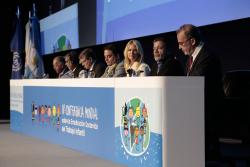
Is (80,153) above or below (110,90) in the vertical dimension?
below

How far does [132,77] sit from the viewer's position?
3889 mm

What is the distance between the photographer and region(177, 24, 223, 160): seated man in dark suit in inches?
153

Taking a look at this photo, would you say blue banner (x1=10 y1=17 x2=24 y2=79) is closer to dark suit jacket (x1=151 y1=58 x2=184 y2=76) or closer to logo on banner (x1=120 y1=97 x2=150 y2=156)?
dark suit jacket (x1=151 y1=58 x2=184 y2=76)

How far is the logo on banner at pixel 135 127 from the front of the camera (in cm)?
364

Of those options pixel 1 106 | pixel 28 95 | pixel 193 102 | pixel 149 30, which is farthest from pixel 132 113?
pixel 1 106

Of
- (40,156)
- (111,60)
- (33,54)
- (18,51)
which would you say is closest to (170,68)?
(111,60)

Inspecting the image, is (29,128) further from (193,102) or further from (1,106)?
(1,106)

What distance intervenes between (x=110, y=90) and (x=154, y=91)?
927 millimetres

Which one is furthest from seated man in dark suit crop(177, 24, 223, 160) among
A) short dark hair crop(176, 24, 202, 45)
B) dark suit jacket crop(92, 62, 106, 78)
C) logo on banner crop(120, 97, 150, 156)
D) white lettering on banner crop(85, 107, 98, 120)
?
dark suit jacket crop(92, 62, 106, 78)

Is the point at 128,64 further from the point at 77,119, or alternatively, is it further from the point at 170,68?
the point at 77,119

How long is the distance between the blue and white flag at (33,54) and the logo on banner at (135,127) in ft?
16.1

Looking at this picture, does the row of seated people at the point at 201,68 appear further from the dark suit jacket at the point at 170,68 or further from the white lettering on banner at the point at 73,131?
the white lettering on banner at the point at 73,131

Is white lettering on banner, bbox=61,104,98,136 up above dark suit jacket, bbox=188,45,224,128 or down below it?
below

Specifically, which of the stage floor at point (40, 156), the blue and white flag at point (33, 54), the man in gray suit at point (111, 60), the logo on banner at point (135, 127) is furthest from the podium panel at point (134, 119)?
the blue and white flag at point (33, 54)
